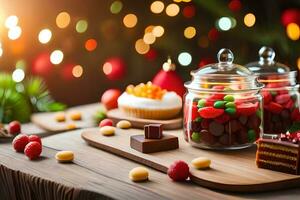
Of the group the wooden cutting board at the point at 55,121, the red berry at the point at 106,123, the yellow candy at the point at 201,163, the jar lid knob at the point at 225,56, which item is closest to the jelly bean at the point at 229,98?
the jar lid knob at the point at 225,56

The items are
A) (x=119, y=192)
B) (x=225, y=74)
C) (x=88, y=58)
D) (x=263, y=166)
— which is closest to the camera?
(x=119, y=192)

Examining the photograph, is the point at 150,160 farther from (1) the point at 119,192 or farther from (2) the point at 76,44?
(2) the point at 76,44

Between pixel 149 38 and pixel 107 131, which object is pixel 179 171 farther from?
pixel 149 38

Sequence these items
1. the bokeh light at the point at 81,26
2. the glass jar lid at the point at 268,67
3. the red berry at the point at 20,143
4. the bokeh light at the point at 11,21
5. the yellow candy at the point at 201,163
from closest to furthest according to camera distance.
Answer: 1. the yellow candy at the point at 201,163
2. the red berry at the point at 20,143
3. the glass jar lid at the point at 268,67
4. the bokeh light at the point at 11,21
5. the bokeh light at the point at 81,26

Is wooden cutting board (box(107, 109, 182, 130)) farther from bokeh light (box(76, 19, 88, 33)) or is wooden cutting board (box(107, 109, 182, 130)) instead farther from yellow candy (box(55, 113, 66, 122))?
bokeh light (box(76, 19, 88, 33))

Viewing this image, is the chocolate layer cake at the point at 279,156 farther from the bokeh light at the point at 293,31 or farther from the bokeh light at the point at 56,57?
the bokeh light at the point at 56,57

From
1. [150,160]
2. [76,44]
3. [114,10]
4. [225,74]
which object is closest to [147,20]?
[114,10]

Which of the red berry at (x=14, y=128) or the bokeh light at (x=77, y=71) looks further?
the bokeh light at (x=77, y=71)

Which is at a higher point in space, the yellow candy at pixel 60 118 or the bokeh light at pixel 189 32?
the bokeh light at pixel 189 32
